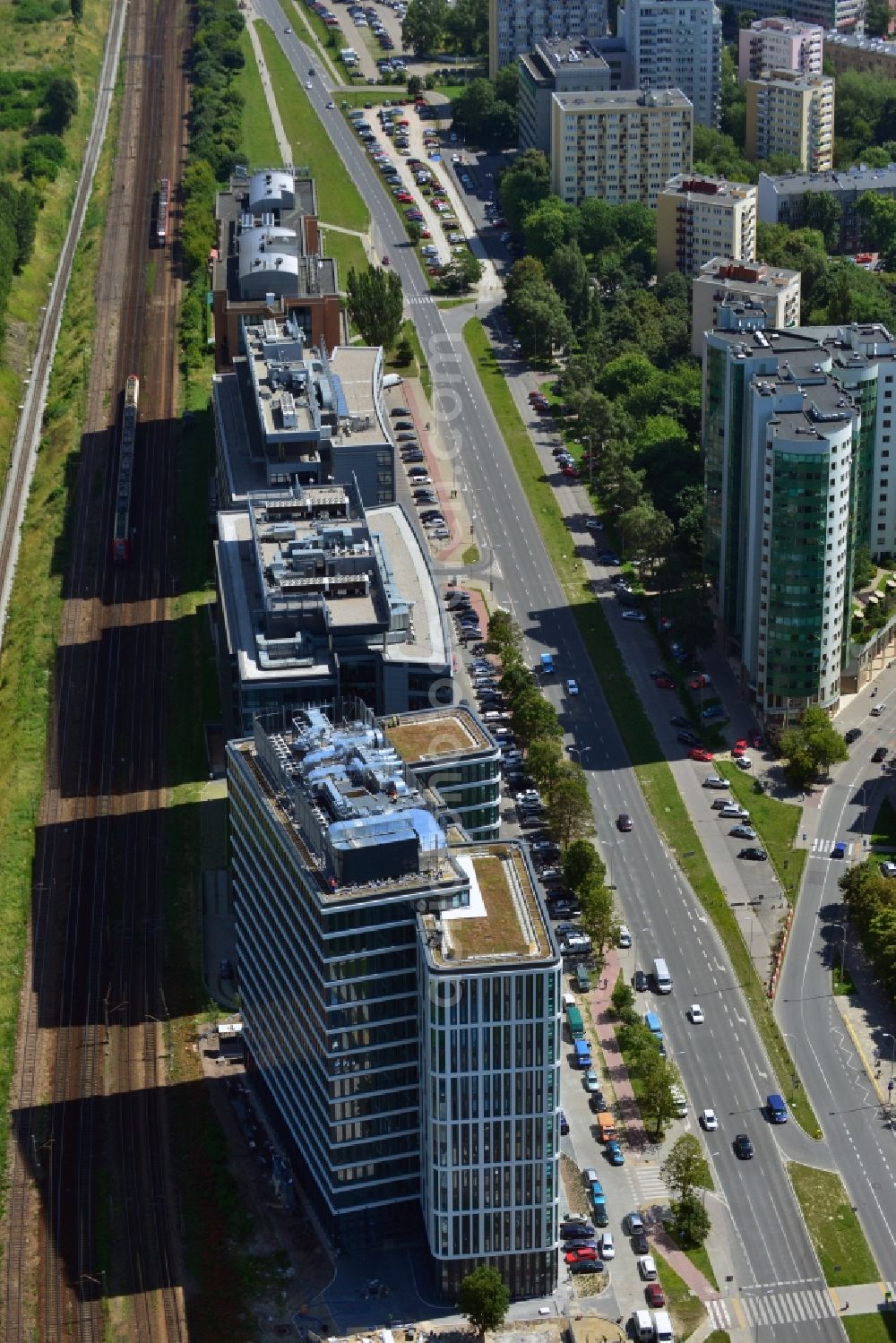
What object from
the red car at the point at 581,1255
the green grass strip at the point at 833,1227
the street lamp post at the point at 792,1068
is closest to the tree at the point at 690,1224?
the red car at the point at 581,1255

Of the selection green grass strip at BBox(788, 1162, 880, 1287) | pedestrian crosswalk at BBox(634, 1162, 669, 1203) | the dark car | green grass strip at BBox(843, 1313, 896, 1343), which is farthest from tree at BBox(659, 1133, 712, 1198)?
green grass strip at BBox(843, 1313, 896, 1343)

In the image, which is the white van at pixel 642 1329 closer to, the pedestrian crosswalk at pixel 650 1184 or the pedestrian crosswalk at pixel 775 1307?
the pedestrian crosswalk at pixel 775 1307

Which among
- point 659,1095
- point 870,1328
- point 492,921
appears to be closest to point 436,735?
point 492,921

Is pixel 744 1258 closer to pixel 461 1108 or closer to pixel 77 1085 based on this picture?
pixel 461 1108

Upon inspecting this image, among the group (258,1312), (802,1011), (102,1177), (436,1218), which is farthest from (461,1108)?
(802,1011)

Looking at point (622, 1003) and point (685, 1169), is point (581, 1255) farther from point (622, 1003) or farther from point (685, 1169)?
point (622, 1003)
